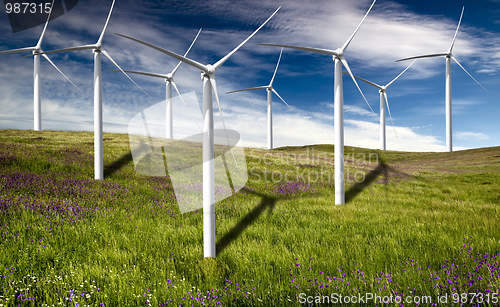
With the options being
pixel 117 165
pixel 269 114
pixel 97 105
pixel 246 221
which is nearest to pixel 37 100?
pixel 117 165

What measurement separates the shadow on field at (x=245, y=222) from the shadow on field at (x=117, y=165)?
9.13 m

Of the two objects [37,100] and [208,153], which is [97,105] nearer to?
[208,153]

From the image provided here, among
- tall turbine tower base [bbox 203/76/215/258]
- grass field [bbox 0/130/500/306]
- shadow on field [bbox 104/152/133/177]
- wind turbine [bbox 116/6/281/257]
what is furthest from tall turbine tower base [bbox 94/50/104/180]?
tall turbine tower base [bbox 203/76/215/258]

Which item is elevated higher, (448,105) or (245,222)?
(448,105)

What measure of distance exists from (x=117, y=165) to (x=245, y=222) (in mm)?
12065

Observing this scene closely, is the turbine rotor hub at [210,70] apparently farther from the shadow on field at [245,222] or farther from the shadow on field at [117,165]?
the shadow on field at [117,165]

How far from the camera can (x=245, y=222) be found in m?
8.71

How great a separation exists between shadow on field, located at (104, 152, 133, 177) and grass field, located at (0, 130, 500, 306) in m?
2.08

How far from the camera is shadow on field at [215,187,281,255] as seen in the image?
22.9ft

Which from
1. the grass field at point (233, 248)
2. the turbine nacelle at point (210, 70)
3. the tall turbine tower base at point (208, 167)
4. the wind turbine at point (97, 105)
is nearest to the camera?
the grass field at point (233, 248)

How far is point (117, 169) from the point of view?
622 inches

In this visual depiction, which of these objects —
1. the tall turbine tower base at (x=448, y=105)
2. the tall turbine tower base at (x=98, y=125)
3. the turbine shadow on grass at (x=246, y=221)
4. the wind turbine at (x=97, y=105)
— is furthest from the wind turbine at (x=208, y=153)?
the tall turbine tower base at (x=448, y=105)

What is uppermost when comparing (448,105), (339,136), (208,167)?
(448,105)

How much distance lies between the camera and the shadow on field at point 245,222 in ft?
22.9
